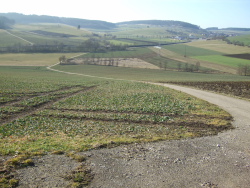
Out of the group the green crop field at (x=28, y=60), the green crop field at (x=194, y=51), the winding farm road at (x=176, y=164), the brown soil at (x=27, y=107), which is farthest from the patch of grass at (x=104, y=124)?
the green crop field at (x=194, y=51)

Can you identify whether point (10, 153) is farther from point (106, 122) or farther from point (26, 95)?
point (26, 95)

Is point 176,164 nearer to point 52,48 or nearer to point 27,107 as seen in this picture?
point 27,107

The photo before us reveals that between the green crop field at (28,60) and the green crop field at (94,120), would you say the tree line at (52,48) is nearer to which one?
the green crop field at (28,60)

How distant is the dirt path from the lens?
10336mm

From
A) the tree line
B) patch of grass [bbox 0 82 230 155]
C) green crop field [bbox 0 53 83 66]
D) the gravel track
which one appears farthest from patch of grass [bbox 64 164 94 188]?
the tree line

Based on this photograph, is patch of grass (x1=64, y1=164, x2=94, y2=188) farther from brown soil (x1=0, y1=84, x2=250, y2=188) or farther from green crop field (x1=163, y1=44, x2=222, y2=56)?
green crop field (x1=163, y1=44, x2=222, y2=56)

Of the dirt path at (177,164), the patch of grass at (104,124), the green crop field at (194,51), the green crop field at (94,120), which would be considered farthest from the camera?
the green crop field at (194,51)

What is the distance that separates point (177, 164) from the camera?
11.9 meters

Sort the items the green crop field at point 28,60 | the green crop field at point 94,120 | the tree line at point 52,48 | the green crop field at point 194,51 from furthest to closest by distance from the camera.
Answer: the green crop field at point 194,51
the tree line at point 52,48
the green crop field at point 28,60
the green crop field at point 94,120

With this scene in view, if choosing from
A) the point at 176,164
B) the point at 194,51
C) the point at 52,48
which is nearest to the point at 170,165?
the point at 176,164

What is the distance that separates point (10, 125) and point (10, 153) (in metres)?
7.30

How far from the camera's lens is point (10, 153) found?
12828 millimetres

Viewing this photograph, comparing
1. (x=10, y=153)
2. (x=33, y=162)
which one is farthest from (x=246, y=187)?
(x=10, y=153)

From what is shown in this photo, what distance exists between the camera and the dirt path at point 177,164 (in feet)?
33.9
